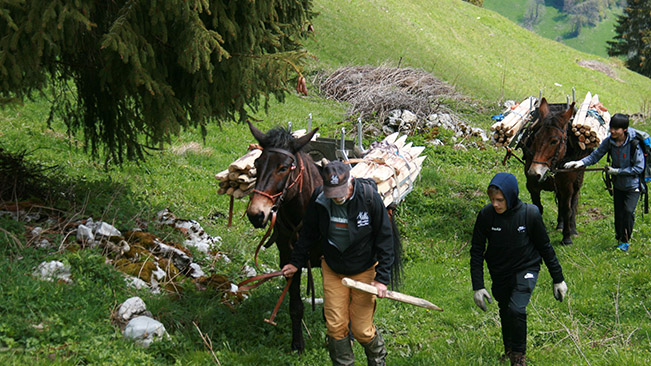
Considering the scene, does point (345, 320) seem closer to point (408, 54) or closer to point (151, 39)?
point (151, 39)

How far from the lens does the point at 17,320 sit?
5.08 meters

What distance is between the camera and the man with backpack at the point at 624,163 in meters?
9.10

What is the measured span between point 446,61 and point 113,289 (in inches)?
1231

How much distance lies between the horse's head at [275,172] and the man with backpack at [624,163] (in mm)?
5422

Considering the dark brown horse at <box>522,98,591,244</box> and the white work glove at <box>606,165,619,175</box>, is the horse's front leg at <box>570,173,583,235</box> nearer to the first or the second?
the dark brown horse at <box>522,98,591,244</box>

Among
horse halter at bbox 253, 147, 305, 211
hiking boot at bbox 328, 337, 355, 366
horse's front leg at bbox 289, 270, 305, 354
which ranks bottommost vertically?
horse's front leg at bbox 289, 270, 305, 354

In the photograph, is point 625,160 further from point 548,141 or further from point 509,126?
point 509,126

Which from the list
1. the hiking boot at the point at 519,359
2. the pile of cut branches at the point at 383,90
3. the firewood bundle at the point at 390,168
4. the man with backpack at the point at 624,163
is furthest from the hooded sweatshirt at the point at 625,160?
the pile of cut branches at the point at 383,90

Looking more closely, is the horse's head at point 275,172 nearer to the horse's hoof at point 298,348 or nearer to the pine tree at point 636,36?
the horse's hoof at point 298,348

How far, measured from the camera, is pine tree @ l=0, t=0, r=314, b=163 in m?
5.62

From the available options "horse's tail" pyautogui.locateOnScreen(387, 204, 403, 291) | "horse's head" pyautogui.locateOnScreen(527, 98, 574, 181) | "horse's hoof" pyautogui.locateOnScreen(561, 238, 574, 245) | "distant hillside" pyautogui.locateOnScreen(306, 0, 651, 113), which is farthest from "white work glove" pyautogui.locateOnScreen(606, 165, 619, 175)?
"distant hillside" pyautogui.locateOnScreen(306, 0, 651, 113)

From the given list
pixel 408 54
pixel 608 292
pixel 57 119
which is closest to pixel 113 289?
pixel 608 292

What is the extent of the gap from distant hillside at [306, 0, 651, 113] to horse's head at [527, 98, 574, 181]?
17.4m

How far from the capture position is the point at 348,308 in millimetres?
5516
